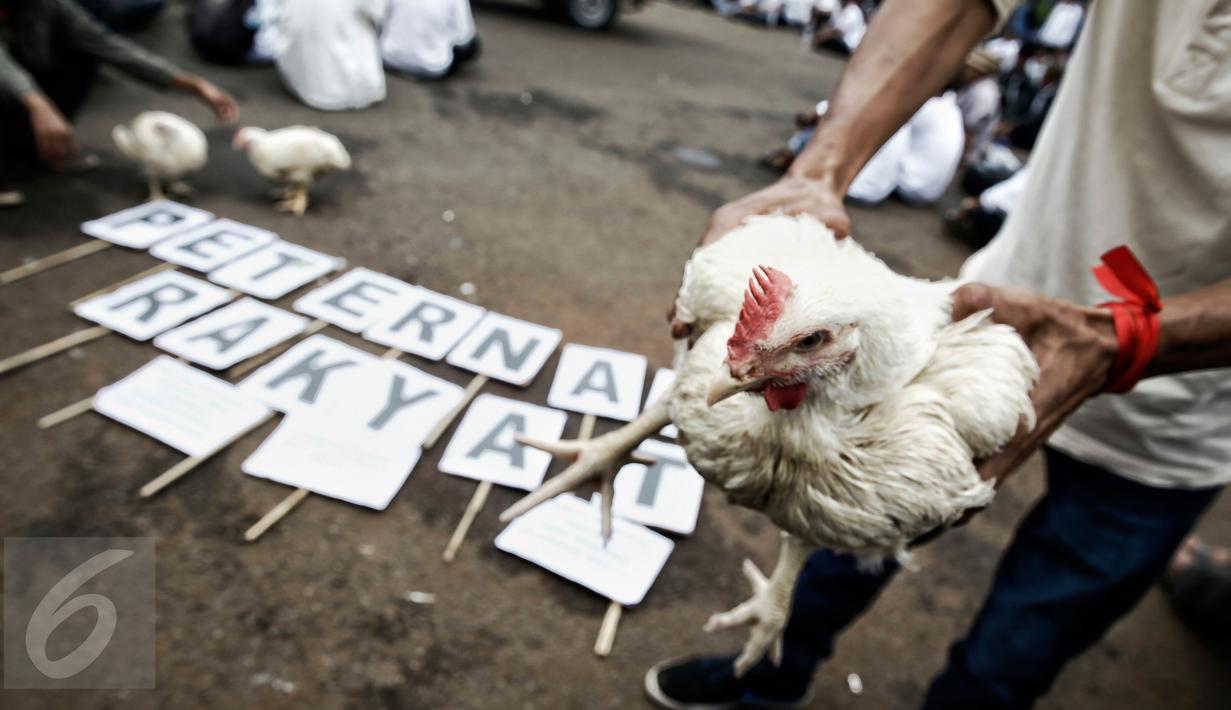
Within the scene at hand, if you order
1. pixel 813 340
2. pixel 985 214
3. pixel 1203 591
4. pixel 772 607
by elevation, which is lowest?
pixel 1203 591

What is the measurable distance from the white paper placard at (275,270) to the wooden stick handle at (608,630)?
2.18m

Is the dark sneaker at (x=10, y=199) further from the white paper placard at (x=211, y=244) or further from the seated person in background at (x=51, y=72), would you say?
the white paper placard at (x=211, y=244)

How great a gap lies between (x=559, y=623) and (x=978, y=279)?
5.26ft

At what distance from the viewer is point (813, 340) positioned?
1.00 metres

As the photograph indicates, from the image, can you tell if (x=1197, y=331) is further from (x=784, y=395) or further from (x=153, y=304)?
(x=153, y=304)

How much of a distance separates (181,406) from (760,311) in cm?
246

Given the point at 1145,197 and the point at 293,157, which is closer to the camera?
the point at 1145,197

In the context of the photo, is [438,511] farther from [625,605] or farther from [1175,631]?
[1175,631]

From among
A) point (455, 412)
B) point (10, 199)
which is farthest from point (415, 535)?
point (10, 199)

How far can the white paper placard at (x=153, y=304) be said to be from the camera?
290 cm

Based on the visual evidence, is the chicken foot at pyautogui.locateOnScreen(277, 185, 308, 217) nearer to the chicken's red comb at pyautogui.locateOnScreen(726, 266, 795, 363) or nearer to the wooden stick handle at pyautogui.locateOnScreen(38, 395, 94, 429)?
the wooden stick handle at pyautogui.locateOnScreen(38, 395, 94, 429)

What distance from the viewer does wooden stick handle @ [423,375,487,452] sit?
2677mm

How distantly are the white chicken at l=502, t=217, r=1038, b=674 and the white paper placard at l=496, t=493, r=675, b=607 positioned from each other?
3.98 feet

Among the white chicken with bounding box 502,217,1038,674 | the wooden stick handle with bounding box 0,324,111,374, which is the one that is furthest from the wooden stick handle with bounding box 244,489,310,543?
the white chicken with bounding box 502,217,1038,674
